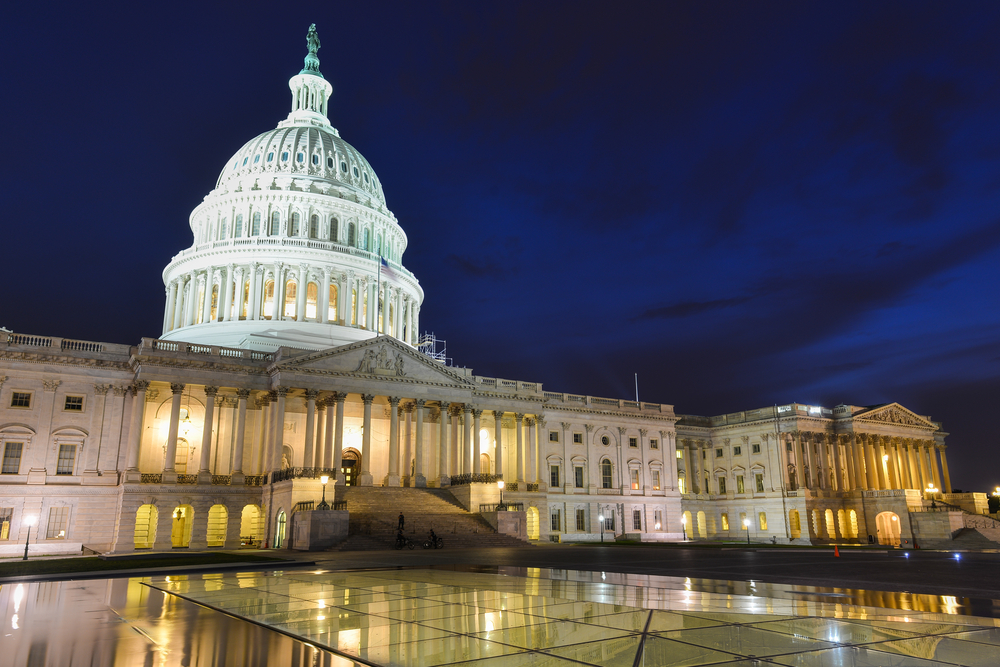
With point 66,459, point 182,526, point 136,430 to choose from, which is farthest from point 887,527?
point 66,459

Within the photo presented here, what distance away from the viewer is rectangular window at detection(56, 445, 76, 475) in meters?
55.1

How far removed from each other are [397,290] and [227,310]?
19.4 metres

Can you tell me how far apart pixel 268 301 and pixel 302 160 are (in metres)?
20.1

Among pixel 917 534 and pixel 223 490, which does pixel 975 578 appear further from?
pixel 917 534

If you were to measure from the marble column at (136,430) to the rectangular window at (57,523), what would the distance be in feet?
16.7

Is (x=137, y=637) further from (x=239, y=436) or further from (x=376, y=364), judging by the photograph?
(x=376, y=364)

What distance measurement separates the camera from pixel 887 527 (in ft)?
292

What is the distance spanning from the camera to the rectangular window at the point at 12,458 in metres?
53.6

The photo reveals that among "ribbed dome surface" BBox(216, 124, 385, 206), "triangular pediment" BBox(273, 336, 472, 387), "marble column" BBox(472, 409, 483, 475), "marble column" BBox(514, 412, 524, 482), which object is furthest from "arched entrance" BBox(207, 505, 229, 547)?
"ribbed dome surface" BBox(216, 124, 385, 206)

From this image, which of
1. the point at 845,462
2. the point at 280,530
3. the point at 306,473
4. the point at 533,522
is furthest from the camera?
the point at 845,462

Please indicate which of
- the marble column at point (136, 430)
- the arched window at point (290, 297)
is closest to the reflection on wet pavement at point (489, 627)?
the marble column at point (136, 430)

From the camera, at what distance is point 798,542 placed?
278 ft

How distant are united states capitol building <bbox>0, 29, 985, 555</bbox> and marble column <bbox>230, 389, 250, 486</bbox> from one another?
0.18 meters

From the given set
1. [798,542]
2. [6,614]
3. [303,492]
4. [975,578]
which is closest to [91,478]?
[303,492]
